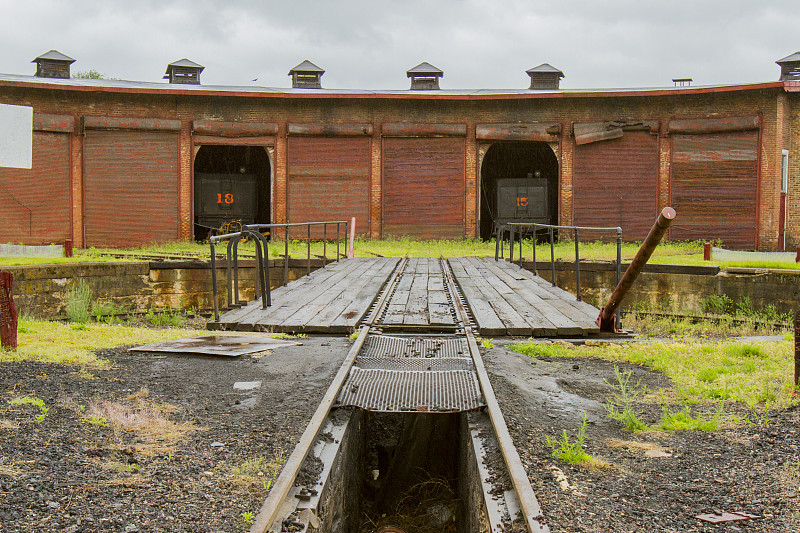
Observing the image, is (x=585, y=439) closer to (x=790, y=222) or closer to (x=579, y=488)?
(x=579, y=488)

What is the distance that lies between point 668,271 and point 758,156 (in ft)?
28.0

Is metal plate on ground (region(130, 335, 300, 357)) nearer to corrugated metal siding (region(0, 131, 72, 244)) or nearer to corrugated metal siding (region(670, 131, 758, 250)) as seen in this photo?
corrugated metal siding (region(0, 131, 72, 244))

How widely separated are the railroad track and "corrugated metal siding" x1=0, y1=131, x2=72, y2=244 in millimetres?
17242

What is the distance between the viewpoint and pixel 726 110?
19703 mm

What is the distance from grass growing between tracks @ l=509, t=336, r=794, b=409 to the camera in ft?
15.3

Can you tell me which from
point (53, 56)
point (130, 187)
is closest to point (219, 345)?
point (130, 187)

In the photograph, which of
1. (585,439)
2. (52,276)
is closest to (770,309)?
(585,439)

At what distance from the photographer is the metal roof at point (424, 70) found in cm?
2722

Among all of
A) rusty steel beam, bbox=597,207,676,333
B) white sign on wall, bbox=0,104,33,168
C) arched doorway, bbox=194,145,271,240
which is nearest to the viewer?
rusty steel beam, bbox=597,207,676,333

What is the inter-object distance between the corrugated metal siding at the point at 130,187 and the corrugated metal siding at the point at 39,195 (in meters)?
0.67

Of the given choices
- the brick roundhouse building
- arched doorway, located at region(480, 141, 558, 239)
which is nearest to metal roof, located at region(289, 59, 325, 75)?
the brick roundhouse building

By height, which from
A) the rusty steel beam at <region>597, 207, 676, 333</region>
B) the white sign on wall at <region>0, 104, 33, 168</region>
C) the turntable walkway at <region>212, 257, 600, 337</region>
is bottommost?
the turntable walkway at <region>212, 257, 600, 337</region>

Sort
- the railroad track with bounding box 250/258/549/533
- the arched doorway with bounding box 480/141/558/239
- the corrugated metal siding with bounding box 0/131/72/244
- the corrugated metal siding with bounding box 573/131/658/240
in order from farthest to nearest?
the arched doorway with bounding box 480/141/558/239 → the corrugated metal siding with bounding box 573/131/658/240 → the corrugated metal siding with bounding box 0/131/72/244 → the railroad track with bounding box 250/258/549/533

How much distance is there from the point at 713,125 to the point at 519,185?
587cm
